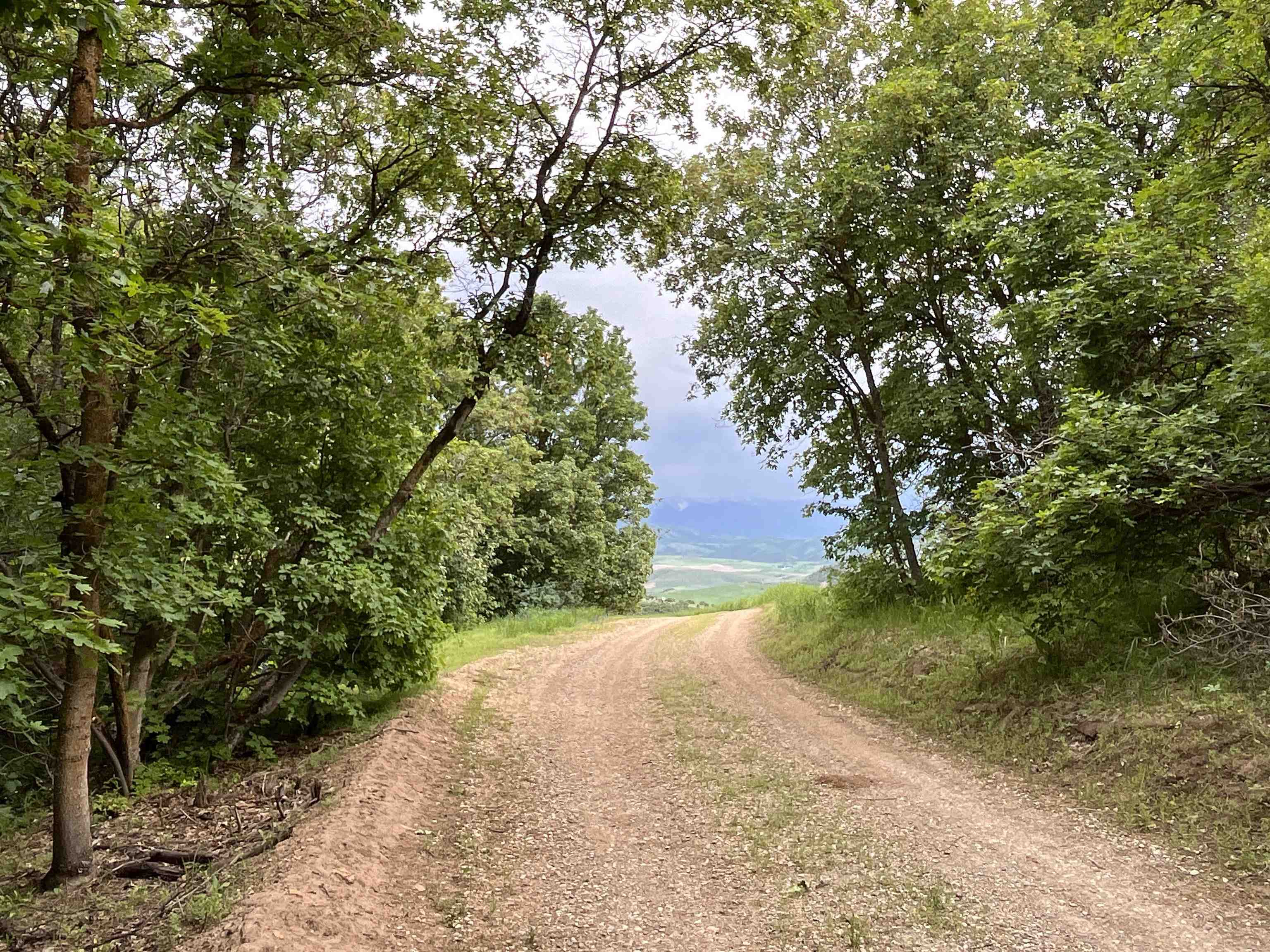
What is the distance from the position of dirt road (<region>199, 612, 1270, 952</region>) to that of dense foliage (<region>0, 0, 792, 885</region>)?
2050 mm

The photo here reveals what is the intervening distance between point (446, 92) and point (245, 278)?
3420mm

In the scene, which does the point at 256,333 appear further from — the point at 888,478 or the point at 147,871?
the point at 888,478

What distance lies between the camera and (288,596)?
24.8 ft

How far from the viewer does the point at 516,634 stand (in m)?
18.5

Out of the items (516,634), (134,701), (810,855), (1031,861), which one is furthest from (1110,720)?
(516,634)

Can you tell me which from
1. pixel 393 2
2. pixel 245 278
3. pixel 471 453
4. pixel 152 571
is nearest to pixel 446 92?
pixel 393 2

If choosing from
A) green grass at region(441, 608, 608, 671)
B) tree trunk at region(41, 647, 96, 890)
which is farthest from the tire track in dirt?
green grass at region(441, 608, 608, 671)

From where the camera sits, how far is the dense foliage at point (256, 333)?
4398 millimetres

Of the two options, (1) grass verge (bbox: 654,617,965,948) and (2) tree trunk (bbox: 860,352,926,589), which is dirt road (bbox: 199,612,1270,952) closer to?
(1) grass verge (bbox: 654,617,965,948)

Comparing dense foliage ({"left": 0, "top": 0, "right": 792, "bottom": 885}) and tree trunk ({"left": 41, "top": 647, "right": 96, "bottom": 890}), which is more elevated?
dense foliage ({"left": 0, "top": 0, "right": 792, "bottom": 885})

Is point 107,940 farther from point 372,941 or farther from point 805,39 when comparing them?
point 805,39

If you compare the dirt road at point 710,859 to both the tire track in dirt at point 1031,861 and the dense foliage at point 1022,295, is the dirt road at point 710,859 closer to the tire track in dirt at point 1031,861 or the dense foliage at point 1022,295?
the tire track in dirt at point 1031,861

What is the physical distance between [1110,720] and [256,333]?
8684mm

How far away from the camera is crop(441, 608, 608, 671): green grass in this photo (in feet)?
48.6
